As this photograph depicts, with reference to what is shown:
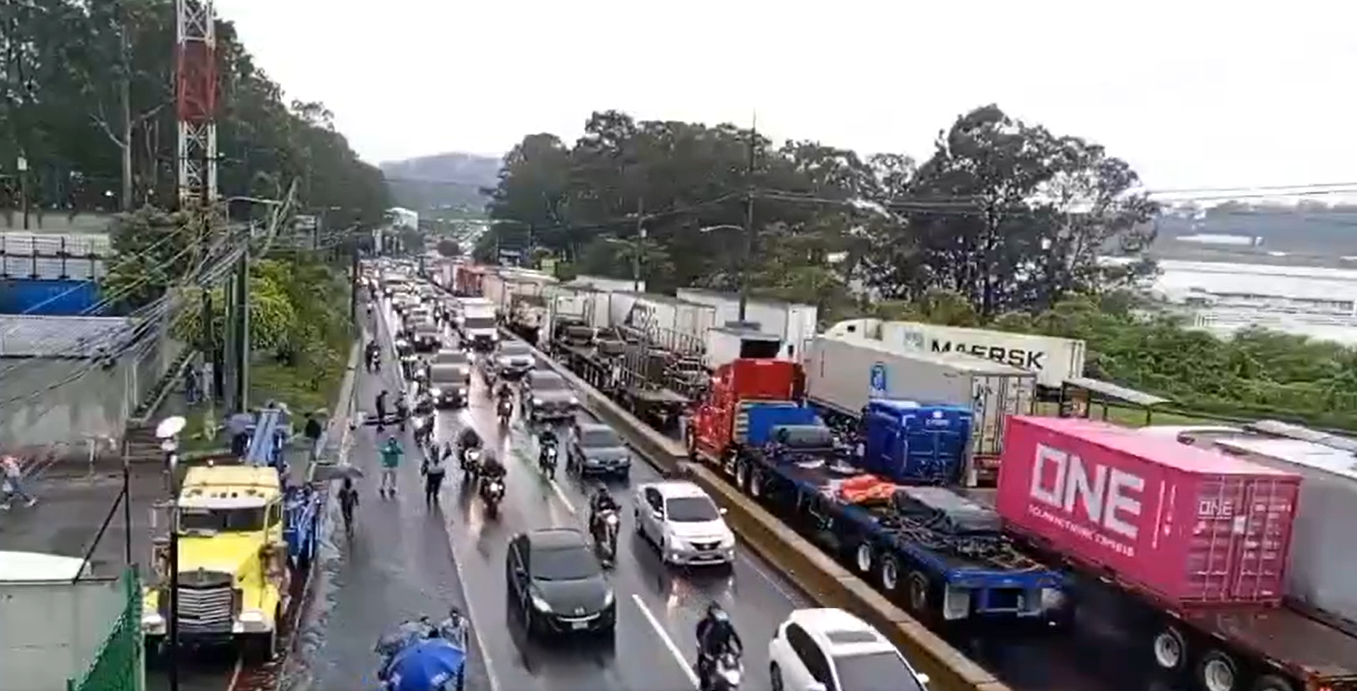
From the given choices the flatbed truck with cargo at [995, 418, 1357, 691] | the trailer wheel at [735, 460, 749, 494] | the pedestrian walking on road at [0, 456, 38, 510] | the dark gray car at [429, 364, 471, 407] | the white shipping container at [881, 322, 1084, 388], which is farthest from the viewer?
the dark gray car at [429, 364, 471, 407]

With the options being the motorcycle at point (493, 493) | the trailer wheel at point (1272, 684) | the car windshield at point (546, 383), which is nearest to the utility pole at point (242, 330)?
the motorcycle at point (493, 493)

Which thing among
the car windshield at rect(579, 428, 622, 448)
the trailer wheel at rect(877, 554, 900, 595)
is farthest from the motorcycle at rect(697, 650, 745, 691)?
the car windshield at rect(579, 428, 622, 448)

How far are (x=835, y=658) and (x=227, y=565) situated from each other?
7.74 meters

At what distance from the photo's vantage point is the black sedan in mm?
16234

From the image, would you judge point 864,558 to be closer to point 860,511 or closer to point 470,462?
point 860,511

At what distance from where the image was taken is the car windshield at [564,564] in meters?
16.9

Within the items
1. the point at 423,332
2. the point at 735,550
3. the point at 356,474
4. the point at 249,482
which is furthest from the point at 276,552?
the point at 423,332

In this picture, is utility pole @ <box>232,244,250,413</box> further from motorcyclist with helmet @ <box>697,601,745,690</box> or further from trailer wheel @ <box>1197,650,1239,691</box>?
trailer wheel @ <box>1197,650,1239,691</box>

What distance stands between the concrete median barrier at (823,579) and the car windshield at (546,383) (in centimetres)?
608

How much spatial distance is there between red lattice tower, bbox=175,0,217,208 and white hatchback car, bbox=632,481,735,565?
73.2 ft

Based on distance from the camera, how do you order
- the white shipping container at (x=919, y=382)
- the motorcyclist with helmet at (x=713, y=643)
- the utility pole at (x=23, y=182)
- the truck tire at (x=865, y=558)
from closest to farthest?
the motorcyclist with helmet at (x=713, y=643)
the truck tire at (x=865, y=558)
the white shipping container at (x=919, y=382)
the utility pole at (x=23, y=182)

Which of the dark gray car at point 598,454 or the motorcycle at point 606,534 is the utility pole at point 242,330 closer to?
the dark gray car at point 598,454

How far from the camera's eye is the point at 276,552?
53.3 ft

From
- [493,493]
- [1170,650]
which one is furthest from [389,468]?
[1170,650]
